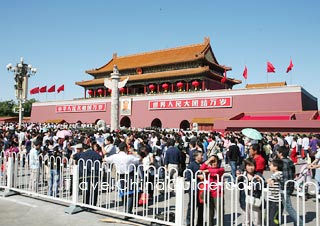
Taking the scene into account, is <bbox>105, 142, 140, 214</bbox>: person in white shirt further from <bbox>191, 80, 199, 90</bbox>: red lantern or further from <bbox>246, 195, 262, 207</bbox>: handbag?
<bbox>191, 80, 199, 90</bbox>: red lantern

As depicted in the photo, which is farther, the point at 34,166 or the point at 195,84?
the point at 195,84

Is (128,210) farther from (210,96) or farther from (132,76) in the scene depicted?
(132,76)

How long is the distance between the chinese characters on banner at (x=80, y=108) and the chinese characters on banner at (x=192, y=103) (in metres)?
6.74

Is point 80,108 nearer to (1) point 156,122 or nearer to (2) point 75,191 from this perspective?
(1) point 156,122

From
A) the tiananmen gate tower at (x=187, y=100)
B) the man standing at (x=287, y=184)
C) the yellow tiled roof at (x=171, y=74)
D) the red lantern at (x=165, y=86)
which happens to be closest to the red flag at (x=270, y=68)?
the tiananmen gate tower at (x=187, y=100)

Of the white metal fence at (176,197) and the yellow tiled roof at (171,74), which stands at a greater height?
the yellow tiled roof at (171,74)

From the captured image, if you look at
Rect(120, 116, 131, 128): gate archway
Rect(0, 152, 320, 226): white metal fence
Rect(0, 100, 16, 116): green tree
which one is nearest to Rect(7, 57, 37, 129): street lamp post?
Rect(0, 152, 320, 226): white metal fence

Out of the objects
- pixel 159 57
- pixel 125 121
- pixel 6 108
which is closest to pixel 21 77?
pixel 125 121

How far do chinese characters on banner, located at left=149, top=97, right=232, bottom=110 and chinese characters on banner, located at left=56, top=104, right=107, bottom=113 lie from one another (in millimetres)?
6736

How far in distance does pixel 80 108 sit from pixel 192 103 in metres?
14.8

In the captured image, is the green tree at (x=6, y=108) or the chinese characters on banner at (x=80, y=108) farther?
the green tree at (x=6, y=108)

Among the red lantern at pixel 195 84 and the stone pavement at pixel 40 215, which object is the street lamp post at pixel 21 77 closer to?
the stone pavement at pixel 40 215

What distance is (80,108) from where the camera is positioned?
116 feet

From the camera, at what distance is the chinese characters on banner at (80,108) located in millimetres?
33656
